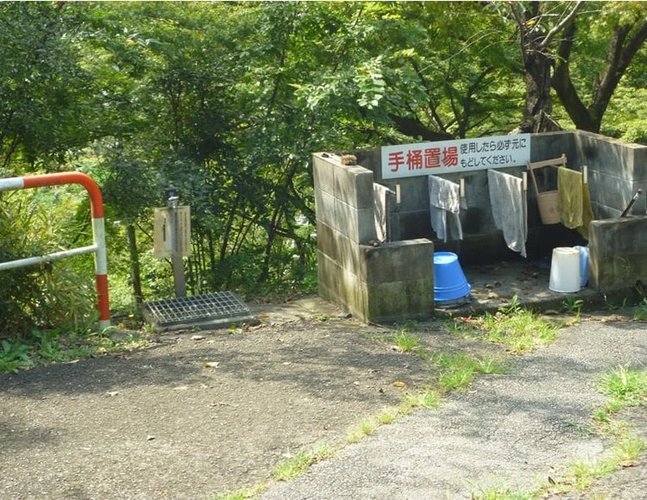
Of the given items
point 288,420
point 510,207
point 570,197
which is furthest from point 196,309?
point 570,197

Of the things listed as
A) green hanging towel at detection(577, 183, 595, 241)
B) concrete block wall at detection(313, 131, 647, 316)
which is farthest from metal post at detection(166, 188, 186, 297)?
green hanging towel at detection(577, 183, 595, 241)

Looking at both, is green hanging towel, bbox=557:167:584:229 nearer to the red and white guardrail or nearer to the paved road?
the paved road

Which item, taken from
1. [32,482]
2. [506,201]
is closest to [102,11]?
[506,201]

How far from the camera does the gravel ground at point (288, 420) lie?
5.79 metres

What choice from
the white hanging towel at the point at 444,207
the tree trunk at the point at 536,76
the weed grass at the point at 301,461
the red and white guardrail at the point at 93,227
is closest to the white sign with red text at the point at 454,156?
the white hanging towel at the point at 444,207

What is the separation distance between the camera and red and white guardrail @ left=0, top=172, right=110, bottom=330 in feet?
26.8

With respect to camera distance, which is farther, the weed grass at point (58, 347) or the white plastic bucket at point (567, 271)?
the white plastic bucket at point (567, 271)

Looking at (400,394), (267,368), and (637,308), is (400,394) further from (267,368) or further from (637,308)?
(637,308)

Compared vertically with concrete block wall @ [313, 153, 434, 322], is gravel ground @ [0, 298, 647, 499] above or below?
below

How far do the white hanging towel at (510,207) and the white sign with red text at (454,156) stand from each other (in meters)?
0.23

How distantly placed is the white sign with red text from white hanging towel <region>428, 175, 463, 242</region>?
0.63 feet

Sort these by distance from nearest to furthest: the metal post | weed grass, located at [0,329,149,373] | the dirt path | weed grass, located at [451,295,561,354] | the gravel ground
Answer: the gravel ground, the dirt path, weed grass, located at [0,329,149,373], weed grass, located at [451,295,561,354], the metal post

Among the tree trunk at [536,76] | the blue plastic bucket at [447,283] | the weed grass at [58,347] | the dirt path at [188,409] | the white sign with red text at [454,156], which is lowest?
the dirt path at [188,409]

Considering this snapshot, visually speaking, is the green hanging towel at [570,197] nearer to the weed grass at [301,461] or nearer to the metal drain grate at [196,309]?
the metal drain grate at [196,309]
